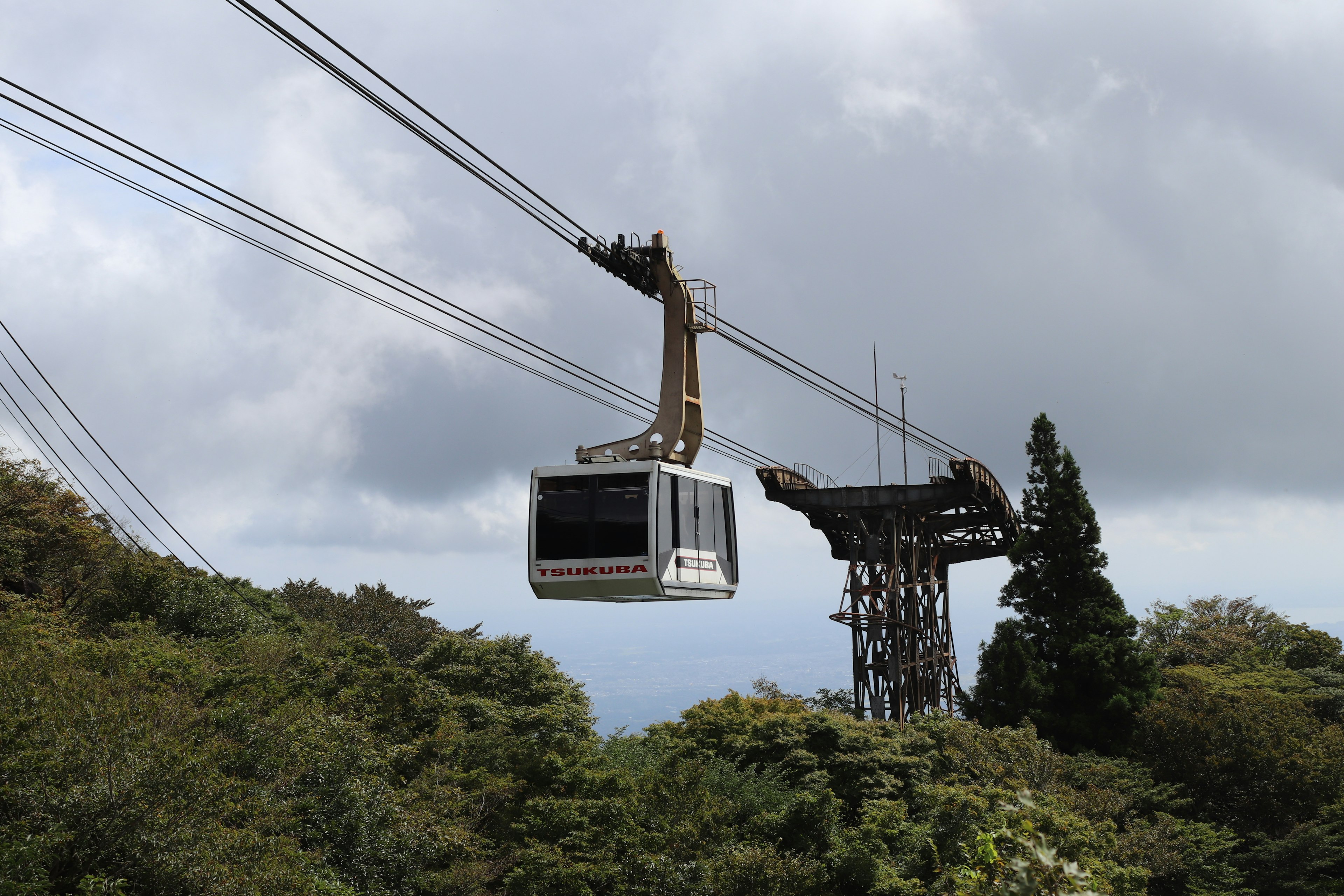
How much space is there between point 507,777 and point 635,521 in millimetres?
15860

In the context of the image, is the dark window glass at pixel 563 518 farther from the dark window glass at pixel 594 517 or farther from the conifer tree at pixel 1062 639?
the conifer tree at pixel 1062 639

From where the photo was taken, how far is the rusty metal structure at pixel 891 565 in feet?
131

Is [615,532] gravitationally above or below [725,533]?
below

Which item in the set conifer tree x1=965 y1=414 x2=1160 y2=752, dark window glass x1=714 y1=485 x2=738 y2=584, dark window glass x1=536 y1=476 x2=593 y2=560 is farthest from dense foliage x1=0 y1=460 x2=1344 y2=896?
dark window glass x1=536 y1=476 x2=593 y2=560

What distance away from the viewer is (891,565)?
40719 mm

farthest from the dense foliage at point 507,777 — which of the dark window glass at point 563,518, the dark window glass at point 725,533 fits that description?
the dark window glass at point 563,518

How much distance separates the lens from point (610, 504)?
1533cm

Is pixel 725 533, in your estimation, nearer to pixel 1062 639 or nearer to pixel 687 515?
pixel 687 515

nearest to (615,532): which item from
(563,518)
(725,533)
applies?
(563,518)

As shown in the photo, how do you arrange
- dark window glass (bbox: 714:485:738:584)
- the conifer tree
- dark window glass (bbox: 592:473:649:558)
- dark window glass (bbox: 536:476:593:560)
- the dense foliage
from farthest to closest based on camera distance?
the conifer tree
the dense foliage
dark window glass (bbox: 714:485:738:584)
dark window glass (bbox: 536:476:593:560)
dark window glass (bbox: 592:473:649:558)

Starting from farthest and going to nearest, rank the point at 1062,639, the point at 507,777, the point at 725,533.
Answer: the point at 1062,639 < the point at 507,777 < the point at 725,533

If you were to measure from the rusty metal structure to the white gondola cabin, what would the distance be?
78.3 ft

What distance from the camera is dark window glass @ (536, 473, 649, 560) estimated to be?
49.8 ft

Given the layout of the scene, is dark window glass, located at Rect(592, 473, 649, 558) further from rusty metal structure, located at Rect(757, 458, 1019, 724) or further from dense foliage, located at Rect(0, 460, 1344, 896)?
rusty metal structure, located at Rect(757, 458, 1019, 724)
